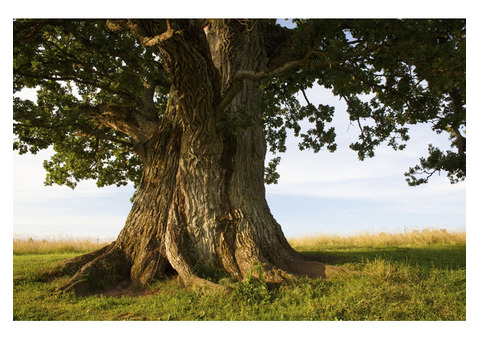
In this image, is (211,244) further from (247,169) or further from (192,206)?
(247,169)

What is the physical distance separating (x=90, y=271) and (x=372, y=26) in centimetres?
838

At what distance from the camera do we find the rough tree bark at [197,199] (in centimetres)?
813

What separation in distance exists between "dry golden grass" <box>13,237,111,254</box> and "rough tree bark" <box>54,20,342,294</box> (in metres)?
9.29

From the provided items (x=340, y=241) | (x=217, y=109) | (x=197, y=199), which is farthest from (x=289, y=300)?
(x=340, y=241)

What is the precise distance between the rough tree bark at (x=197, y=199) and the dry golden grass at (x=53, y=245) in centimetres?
929

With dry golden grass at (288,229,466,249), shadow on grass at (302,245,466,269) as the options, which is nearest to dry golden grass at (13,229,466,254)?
dry golden grass at (288,229,466,249)

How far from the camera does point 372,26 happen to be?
669cm

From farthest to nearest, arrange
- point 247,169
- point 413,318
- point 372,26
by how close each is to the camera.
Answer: point 247,169, point 372,26, point 413,318

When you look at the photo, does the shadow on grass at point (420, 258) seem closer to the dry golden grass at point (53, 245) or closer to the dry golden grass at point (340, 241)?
the dry golden grass at point (340, 241)

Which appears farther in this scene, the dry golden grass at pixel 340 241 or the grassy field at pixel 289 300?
the dry golden grass at pixel 340 241

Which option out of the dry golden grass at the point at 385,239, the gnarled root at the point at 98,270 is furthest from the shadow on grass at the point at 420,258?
the gnarled root at the point at 98,270

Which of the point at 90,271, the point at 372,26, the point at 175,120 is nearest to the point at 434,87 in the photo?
the point at 372,26

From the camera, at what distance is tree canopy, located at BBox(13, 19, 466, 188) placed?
6.98 m

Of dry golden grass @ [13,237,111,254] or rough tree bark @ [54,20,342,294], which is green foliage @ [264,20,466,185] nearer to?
rough tree bark @ [54,20,342,294]
